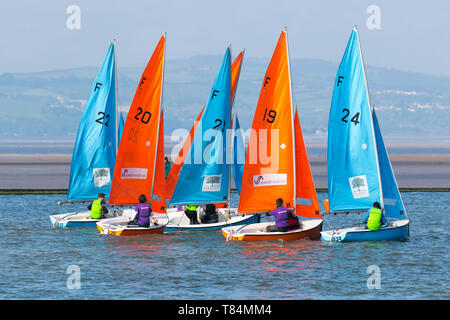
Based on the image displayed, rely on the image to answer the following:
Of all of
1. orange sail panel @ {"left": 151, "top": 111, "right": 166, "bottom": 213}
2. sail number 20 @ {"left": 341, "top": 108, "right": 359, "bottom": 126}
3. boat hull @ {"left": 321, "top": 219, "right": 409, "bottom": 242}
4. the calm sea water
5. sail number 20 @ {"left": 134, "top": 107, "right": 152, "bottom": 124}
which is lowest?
the calm sea water

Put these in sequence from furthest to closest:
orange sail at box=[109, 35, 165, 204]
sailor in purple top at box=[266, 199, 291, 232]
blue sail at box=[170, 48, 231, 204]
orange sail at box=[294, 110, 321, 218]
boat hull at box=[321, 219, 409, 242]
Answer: orange sail at box=[109, 35, 165, 204]
blue sail at box=[170, 48, 231, 204]
orange sail at box=[294, 110, 321, 218]
boat hull at box=[321, 219, 409, 242]
sailor in purple top at box=[266, 199, 291, 232]

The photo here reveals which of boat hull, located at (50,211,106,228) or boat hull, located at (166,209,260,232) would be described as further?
boat hull, located at (50,211,106,228)

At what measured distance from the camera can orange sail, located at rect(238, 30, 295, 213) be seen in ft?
113

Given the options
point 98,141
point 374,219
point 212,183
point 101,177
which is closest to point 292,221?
point 374,219

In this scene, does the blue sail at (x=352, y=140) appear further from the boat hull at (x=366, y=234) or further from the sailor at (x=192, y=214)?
the sailor at (x=192, y=214)

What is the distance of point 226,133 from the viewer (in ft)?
125

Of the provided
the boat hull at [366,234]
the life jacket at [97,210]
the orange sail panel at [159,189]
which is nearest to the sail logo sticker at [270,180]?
the boat hull at [366,234]

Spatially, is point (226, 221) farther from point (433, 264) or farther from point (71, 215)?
point (433, 264)

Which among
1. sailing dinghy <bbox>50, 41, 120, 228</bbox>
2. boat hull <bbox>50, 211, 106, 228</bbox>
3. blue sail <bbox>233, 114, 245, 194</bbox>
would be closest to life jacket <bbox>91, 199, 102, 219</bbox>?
boat hull <bbox>50, 211, 106, 228</bbox>

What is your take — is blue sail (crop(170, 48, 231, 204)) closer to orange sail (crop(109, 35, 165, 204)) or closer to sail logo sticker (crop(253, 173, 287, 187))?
orange sail (crop(109, 35, 165, 204))

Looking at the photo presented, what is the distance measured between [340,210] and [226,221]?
5.36 meters

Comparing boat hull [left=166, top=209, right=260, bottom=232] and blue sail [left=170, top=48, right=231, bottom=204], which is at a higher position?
blue sail [left=170, top=48, right=231, bottom=204]

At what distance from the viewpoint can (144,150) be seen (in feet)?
125

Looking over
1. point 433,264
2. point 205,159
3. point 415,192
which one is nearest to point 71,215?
point 205,159
